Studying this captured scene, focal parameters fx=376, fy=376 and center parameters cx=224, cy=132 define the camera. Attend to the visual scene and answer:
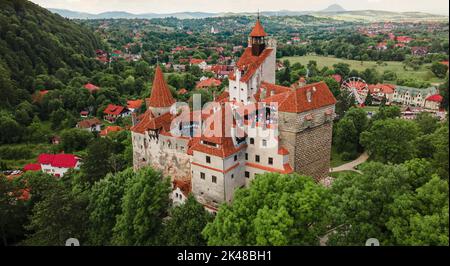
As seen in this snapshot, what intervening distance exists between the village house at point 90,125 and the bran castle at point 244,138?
47883mm

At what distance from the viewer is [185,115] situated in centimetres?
3959

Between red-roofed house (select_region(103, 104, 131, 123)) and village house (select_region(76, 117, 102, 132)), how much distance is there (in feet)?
19.3

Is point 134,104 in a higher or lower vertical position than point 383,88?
lower

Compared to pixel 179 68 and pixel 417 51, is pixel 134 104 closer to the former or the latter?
pixel 179 68

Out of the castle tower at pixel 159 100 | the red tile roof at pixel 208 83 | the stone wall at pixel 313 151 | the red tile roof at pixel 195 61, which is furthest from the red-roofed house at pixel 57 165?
the red tile roof at pixel 195 61

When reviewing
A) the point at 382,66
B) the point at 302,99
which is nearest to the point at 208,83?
the point at 382,66

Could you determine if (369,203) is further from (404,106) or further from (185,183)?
(404,106)

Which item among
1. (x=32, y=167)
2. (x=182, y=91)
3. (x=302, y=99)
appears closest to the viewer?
(x=302, y=99)

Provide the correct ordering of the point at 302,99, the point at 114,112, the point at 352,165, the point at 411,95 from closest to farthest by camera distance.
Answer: the point at 302,99 → the point at 352,165 → the point at 411,95 → the point at 114,112

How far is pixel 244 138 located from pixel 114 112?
64.7m

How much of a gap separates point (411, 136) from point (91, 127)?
65.6 metres

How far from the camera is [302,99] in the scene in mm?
34469

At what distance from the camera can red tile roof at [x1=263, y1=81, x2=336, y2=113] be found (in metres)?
33.8

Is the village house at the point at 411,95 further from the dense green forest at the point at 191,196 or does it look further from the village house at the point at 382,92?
the dense green forest at the point at 191,196
